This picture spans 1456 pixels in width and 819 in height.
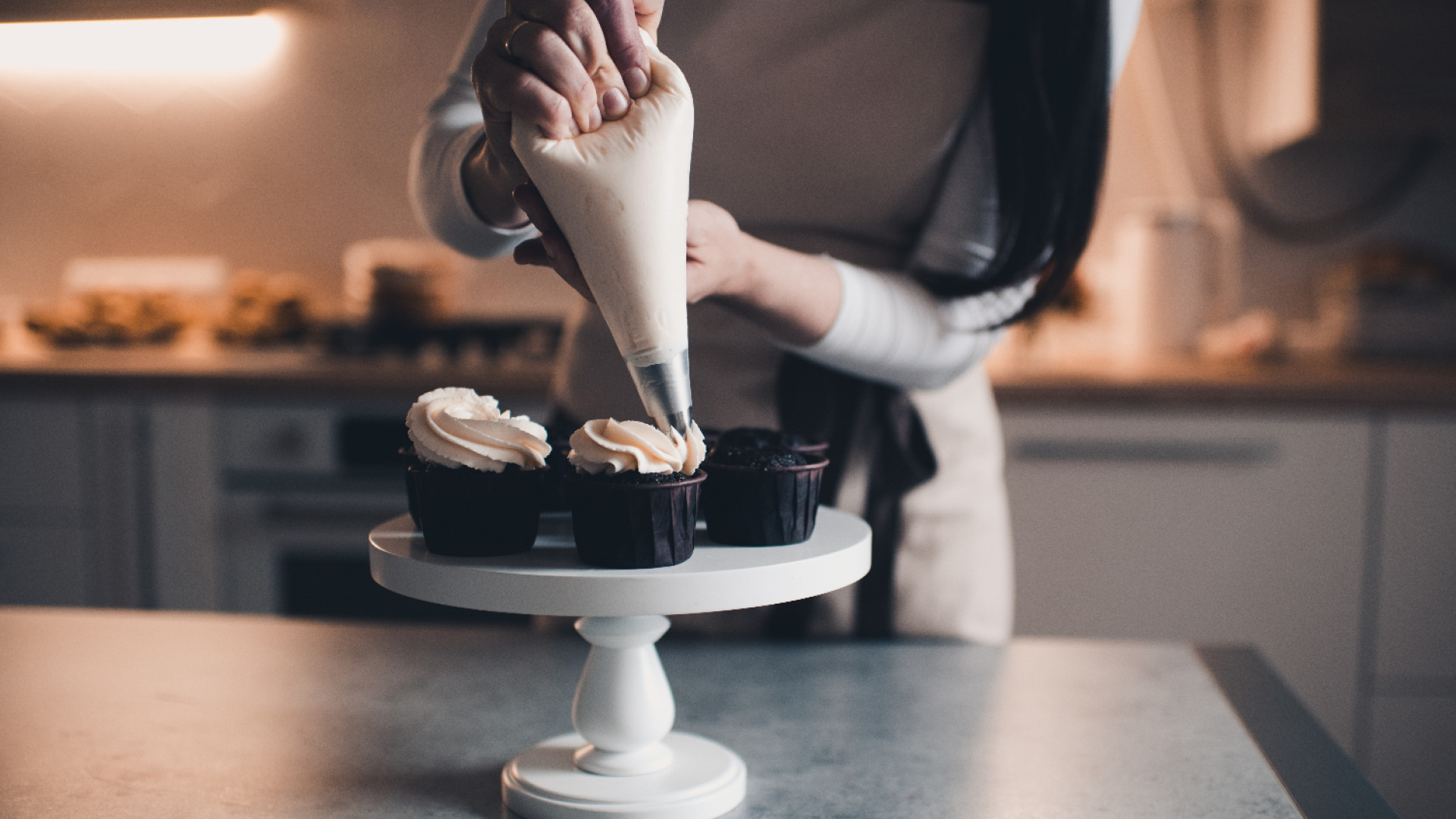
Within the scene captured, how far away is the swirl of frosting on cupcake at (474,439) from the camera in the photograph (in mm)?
555

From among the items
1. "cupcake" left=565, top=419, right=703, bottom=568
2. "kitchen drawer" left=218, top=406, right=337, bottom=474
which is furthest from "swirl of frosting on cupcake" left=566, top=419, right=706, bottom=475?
"kitchen drawer" left=218, top=406, right=337, bottom=474

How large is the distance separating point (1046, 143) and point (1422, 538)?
1.18 metres

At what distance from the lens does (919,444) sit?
876mm

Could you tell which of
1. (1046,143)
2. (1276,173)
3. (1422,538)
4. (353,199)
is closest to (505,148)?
(1046,143)

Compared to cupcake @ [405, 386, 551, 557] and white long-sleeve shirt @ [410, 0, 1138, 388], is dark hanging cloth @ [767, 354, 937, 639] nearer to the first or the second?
white long-sleeve shirt @ [410, 0, 1138, 388]

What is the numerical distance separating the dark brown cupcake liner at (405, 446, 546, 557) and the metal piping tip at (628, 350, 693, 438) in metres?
0.07

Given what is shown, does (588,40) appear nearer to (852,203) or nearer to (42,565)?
(852,203)

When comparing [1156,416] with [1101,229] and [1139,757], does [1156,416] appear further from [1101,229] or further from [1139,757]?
[1139,757]

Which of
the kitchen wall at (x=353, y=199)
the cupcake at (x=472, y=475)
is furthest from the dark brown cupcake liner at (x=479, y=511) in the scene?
the kitchen wall at (x=353, y=199)

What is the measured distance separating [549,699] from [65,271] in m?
1.99

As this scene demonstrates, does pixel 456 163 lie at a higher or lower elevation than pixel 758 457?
higher

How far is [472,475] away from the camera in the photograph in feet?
1.74

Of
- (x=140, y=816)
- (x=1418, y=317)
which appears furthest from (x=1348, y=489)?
(x=140, y=816)

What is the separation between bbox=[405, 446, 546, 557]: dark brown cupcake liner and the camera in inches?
20.5
